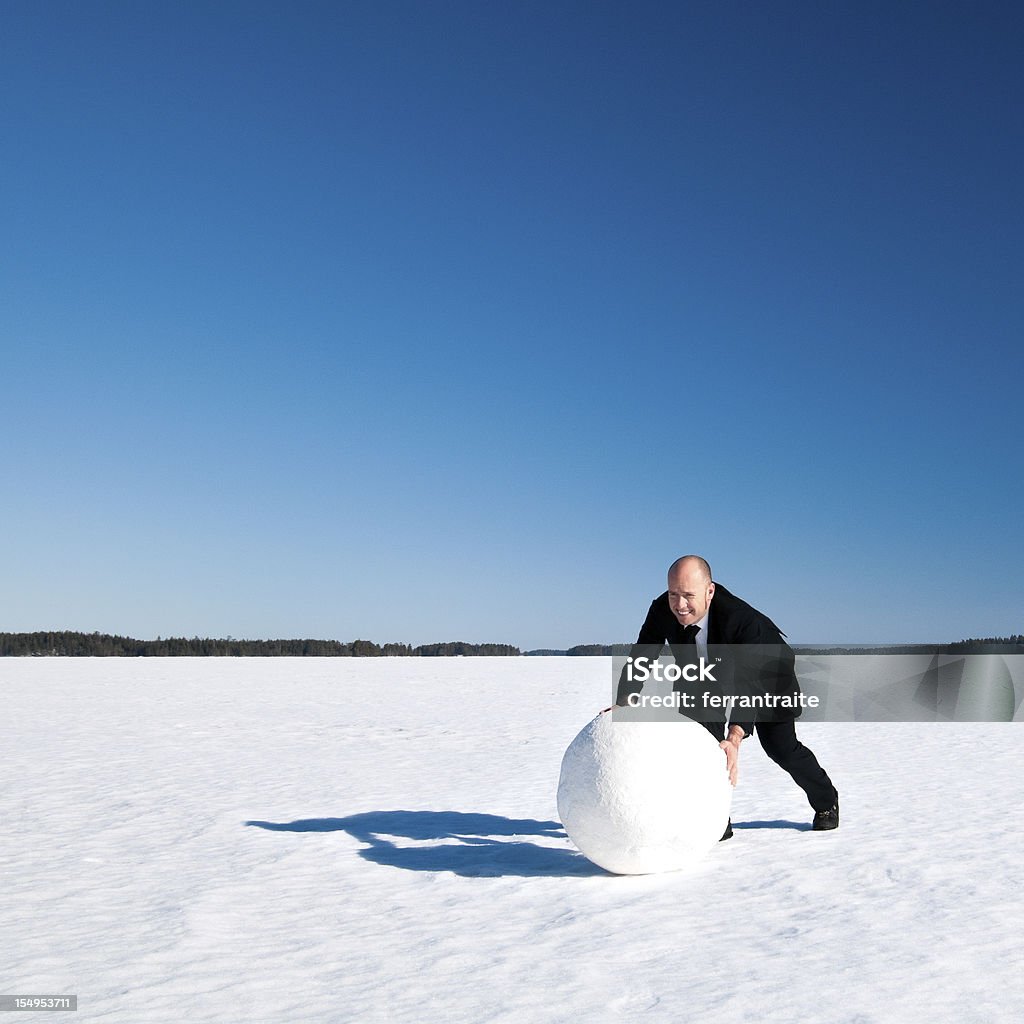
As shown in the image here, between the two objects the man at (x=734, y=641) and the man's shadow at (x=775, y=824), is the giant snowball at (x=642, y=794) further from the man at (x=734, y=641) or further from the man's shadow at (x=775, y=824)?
the man's shadow at (x=775, y=824)

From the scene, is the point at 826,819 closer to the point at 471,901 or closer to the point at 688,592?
the point at 688,592

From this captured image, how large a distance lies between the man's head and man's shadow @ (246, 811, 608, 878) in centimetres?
153

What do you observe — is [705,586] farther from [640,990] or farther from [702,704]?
[640,990]

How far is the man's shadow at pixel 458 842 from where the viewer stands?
569cm

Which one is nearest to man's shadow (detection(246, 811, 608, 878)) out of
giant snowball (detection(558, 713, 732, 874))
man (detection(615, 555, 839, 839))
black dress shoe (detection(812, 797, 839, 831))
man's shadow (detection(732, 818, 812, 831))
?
giant snowball (detection(558, 713, 732, 874))

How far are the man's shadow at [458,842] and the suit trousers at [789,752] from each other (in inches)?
50.7

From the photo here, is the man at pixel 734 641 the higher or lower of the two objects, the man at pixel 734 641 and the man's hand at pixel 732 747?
the higher

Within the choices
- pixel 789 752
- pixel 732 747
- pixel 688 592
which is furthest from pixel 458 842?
pixel 688 592

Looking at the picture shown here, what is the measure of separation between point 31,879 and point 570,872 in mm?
2964

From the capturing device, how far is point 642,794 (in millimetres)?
5082

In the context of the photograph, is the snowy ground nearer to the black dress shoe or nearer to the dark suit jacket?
the black dress shoe

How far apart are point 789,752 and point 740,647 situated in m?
0.83

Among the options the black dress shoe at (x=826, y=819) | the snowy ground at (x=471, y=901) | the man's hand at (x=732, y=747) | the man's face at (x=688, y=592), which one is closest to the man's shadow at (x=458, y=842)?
the snowy ground at (x=471, y=901)

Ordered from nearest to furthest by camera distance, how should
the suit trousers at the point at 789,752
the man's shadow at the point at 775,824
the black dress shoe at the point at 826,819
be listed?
the suit trousers at the point at 789,752 → the black dress shoe at the point at 826,819 → the man's shadow at the point at 775,824
